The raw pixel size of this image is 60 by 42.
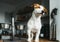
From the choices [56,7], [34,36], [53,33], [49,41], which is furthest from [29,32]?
[56,7]

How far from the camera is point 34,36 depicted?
210cm

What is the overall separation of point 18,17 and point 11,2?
228 millimetres

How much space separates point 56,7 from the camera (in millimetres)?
2301

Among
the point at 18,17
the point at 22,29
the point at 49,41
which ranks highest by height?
the point at 18,17

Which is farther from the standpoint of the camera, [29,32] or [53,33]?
[53,33]

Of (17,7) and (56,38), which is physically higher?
(17,7)

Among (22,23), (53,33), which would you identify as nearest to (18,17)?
(22,23)

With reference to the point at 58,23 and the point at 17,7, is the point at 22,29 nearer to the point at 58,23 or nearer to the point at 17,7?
the point at 17,7

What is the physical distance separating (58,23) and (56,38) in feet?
0.68

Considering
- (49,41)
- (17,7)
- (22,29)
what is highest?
(17,7)

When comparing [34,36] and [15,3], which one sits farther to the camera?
[15,3]

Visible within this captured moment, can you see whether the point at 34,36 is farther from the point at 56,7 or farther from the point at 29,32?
the point at 56,7

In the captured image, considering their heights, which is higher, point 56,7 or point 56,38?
point 56,7

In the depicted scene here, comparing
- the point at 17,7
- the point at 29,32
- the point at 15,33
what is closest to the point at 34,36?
the point at 29,32
